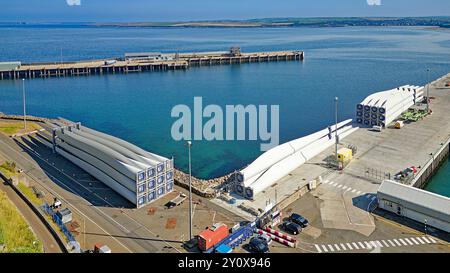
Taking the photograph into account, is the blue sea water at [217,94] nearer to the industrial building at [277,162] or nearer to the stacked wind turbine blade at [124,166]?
the industrial building at [277,162]

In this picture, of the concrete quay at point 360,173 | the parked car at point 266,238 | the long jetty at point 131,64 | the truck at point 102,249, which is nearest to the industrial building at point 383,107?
the concrete quay at point 360,173

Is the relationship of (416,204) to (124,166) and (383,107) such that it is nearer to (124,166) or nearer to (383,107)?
(124,166)

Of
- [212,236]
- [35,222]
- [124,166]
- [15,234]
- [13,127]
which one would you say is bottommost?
[212,236]

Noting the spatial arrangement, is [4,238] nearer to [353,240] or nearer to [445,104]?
[353,240]

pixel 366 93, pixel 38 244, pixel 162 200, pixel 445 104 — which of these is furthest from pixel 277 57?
pixel 38 244

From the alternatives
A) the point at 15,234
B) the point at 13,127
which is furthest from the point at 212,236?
the point at 13,127

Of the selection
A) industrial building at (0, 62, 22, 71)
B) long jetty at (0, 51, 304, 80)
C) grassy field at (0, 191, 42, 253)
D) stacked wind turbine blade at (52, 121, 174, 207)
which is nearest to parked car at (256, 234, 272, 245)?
stacked wind turbine blade at (52, 121, 174, 207)

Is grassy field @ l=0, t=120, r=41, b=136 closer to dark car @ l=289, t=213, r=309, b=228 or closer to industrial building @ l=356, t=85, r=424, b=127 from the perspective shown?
dark car @ l=289, t=213, r=309, b=228
